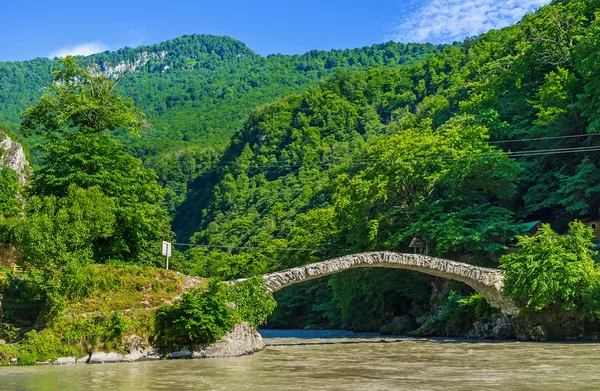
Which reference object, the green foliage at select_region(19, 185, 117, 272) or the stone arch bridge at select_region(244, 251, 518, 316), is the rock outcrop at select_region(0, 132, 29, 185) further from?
the stone arch bridge at select_region(244, 251, 518, 316)

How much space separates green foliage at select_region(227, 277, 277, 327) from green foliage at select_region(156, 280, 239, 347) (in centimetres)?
189

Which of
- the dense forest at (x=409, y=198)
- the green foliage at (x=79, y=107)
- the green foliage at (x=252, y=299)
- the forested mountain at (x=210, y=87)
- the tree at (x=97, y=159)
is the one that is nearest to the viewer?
the green foliage at (x=252, y=299)

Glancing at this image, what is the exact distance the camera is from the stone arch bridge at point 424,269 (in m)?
28.5

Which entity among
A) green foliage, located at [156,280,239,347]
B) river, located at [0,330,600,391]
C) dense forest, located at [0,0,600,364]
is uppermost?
dense forest, located at [0,0,600,364]

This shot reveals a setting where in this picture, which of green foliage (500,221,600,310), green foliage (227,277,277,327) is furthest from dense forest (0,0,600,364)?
green foliage (227,277,277,327)

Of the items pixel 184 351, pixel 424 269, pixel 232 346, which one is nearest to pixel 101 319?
pixel 184 351

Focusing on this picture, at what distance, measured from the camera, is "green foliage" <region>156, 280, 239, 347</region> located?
22578mm

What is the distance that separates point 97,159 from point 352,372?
58.2 ft

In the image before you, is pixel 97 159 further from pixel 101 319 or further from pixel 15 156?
pixel 15 156

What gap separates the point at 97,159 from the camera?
100ft

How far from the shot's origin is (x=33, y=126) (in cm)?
3478

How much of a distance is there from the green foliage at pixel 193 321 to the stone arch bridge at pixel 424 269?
17.9ft

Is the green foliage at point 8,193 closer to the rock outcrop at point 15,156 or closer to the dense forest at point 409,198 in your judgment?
the dense forest at point 409,198

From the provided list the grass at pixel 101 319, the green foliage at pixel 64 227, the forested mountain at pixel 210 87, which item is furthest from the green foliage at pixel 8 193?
the forested mountain at pixel 210 87
